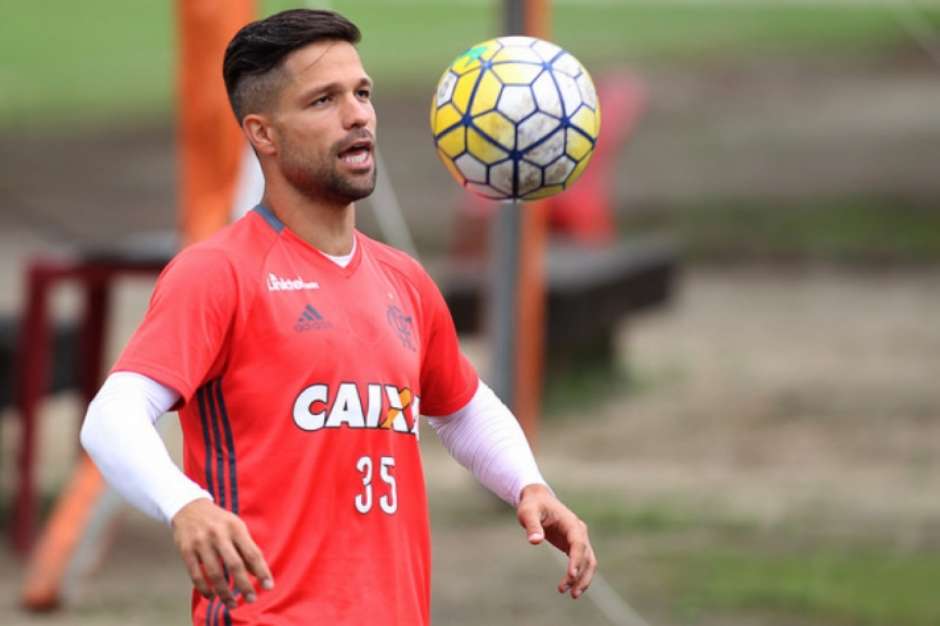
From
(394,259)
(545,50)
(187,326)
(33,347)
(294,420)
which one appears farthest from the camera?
(33,347)

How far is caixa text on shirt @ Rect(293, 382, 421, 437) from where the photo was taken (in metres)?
3.25

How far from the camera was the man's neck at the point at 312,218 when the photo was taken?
3391 mm

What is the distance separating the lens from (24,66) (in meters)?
32.4

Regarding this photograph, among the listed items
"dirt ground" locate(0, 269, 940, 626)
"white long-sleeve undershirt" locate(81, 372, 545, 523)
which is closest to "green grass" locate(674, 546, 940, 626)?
"dirt ground" locate(0, 269, 940, 626)

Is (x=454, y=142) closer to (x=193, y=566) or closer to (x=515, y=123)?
(x=515, y=123)

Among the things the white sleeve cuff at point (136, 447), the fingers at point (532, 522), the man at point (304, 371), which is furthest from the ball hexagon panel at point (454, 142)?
the white sleeve cuff at point (136, 447)

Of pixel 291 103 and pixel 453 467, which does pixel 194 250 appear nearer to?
pixel 291 103

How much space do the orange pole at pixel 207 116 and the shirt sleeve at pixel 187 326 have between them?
3.86 metres

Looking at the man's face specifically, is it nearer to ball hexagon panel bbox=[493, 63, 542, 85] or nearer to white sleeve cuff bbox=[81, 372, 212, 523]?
white sleeve cuff bbox=[81, 372, 212, 523]

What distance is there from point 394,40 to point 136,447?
1247 inches

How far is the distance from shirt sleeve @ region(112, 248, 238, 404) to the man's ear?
237mm

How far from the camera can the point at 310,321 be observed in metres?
3.29

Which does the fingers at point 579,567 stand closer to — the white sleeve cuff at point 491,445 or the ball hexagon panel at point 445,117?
the white sleeve cuff at point 491,445

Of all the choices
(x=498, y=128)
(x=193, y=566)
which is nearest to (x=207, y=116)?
(x=498, y=128)
